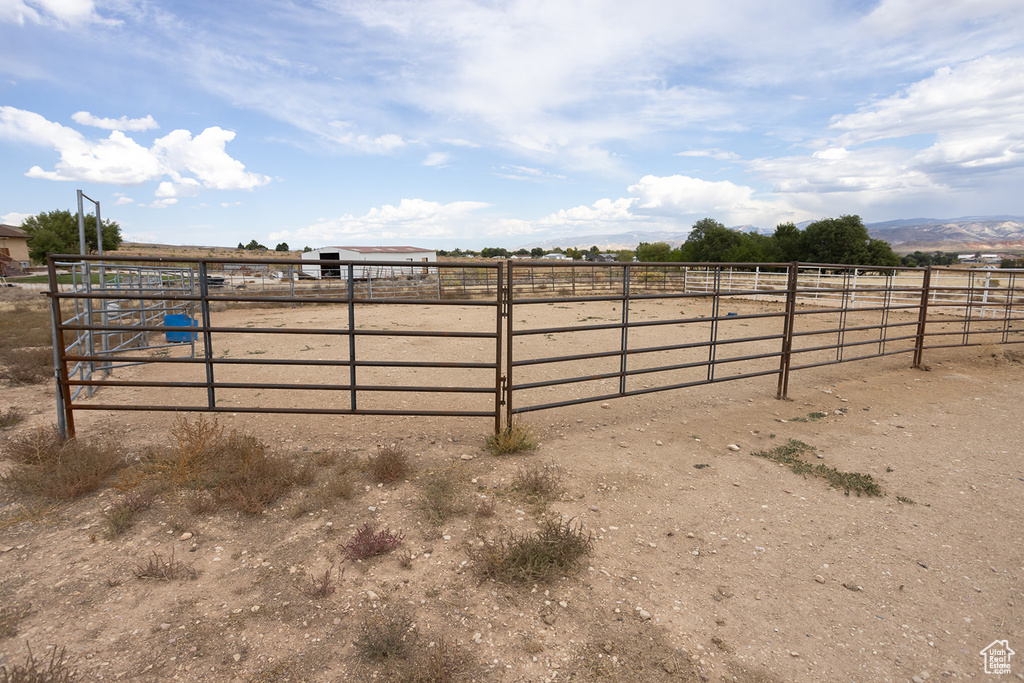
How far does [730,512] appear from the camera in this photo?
405cm

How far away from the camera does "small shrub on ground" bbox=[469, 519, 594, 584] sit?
3168 mm

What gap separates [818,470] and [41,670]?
18.8ft

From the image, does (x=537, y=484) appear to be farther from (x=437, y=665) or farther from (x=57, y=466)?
(x=57, y=466)

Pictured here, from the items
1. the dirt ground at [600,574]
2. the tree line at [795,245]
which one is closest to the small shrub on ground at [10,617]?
the dirt ground at [600,574]

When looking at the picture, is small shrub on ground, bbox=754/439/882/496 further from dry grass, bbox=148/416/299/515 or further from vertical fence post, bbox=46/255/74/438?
vertical fence post, bbox=46/255/74/438

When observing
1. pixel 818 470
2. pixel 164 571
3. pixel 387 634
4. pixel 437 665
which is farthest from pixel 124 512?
pixel 818 470

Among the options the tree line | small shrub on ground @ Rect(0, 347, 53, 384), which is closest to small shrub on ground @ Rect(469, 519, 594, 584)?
small shrub on ground @ Rect(0, 347, 53, 384)

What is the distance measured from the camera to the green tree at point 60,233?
4575 cm

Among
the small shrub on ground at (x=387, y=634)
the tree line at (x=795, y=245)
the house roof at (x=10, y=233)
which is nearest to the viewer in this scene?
the small shrub on ground at (x=387, y=634)

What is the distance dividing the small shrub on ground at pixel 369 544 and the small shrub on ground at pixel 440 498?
35cm

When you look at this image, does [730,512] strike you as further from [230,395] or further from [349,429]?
[230,395]

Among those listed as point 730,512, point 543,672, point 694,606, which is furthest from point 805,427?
point 543,672

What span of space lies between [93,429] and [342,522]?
3806 millimetres

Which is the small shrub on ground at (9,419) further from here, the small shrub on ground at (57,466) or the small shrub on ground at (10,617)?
the small shrub on ground at (10,617)
